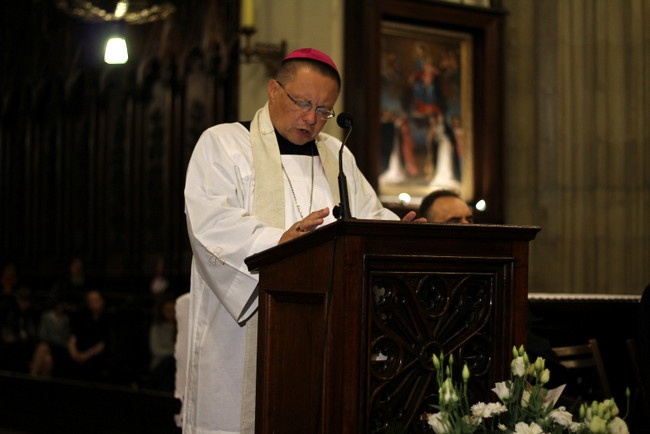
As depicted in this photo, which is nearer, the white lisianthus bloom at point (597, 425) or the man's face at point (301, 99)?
the white lisianthus bloom at point (597, 425)

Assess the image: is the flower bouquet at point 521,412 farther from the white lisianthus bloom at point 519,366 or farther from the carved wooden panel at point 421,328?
the carved wooden panel at point 421,328

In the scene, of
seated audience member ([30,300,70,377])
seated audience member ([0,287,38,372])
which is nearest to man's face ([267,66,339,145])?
seated audience member ([30,300,70,377])

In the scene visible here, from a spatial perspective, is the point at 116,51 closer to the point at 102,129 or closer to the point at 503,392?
the point at 503,392

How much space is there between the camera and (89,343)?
896 centimetres

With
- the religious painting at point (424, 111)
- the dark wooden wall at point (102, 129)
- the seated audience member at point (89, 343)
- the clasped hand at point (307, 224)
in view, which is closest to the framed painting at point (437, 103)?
the religious painting at point (424, 111)

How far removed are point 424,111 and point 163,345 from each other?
304 centimetres

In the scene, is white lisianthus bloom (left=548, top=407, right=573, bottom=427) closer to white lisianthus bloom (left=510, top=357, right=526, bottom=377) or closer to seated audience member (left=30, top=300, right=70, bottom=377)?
white lisianthus bloom (left=510, top=357, right=526, bottom=377)

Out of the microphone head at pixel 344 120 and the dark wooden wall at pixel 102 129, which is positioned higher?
the dark wooden wall at pixel 102 129

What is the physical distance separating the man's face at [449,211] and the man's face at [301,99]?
0.92 m

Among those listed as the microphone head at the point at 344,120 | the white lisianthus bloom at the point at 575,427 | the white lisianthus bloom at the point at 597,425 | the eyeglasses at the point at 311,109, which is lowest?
the white lisianthus bloom at the point at 575,427

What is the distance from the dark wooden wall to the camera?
10164mm

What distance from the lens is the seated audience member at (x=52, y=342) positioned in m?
9.23

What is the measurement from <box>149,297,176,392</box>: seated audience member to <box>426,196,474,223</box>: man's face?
4465 mm

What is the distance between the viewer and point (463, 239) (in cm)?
258
